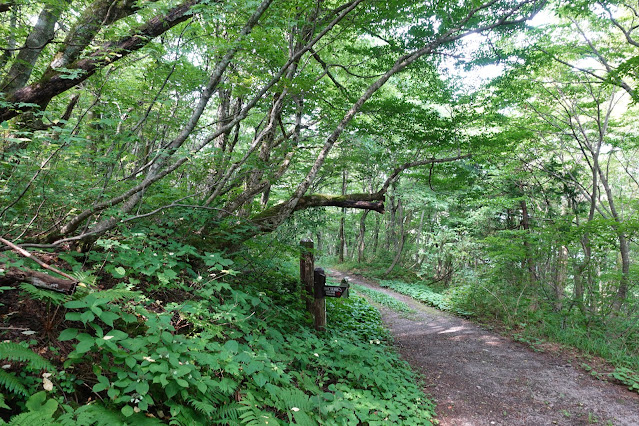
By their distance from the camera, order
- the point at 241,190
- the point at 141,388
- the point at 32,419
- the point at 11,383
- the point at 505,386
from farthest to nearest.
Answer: the point at 241,190 → the point at 505,386 → the point at 141,388 → the point at 11,383 → the point at 32,419

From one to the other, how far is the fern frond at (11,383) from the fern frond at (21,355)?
2.9 inches

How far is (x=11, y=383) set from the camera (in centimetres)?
156

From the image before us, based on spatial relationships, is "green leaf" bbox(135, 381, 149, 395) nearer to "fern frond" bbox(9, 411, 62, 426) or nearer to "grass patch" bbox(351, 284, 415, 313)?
"fern frond" bbox(9, 411, 62, 426)

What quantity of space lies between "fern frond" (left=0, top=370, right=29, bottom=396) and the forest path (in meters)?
4.27

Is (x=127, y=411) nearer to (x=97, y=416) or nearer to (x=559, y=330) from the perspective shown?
(x=97, y=416)

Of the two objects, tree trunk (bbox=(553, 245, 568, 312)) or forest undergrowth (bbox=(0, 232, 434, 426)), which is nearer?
forest undergrowth (bbox=(0, 232, 434, 426))

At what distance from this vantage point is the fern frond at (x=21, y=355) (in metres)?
1.57

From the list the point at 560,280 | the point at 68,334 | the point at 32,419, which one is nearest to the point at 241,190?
the point at 68,334

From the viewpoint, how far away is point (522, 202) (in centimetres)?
1088

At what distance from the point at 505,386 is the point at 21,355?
6022 millimetres

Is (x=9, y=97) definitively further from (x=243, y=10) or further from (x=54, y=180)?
(x=243, y=10)

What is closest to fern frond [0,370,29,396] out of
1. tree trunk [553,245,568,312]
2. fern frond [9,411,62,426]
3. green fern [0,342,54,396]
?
Answer: green fern [0,342,54,396]

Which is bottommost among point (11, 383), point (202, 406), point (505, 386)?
point (505, 386)

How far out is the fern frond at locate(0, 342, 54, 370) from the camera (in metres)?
1.57
